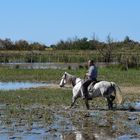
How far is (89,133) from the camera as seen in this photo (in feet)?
48.5

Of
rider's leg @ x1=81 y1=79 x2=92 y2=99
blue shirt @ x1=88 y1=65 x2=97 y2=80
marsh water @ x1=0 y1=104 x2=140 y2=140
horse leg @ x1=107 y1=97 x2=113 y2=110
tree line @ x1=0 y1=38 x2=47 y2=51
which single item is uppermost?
tree line @ x1=0 y1=38 x2=47 y2=51

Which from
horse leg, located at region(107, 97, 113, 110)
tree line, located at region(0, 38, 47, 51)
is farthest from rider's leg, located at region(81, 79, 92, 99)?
tree line, located at region(0, 38, 47, 51)

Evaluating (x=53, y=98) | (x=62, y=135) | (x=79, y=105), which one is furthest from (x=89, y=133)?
(x=53, y=98)

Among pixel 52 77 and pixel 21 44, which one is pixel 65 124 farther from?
pixel 21 44

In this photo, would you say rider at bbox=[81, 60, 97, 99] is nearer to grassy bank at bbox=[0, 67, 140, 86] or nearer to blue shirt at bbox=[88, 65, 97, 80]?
blue shirt at bbox=[88, 65, 97, 80]

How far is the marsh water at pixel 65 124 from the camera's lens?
14.4 m

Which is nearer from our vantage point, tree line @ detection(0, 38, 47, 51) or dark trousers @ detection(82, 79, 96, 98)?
dark trousers @ detection(82, 79, 96, 98)

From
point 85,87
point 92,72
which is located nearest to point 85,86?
point 85,87

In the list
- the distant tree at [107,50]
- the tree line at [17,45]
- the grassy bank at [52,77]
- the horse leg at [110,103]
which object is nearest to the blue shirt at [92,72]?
the horse leg at [110,103]

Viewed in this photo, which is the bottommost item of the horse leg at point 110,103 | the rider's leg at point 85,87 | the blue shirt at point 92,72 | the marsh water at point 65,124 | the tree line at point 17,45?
the marsh water at point 65,124

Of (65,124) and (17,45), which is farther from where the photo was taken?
(17,45)

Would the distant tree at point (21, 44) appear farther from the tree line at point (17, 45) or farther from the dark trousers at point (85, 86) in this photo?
the dark trousers at point (85, 86)

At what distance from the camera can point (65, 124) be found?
1653cm

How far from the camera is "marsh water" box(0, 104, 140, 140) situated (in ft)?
47.2
